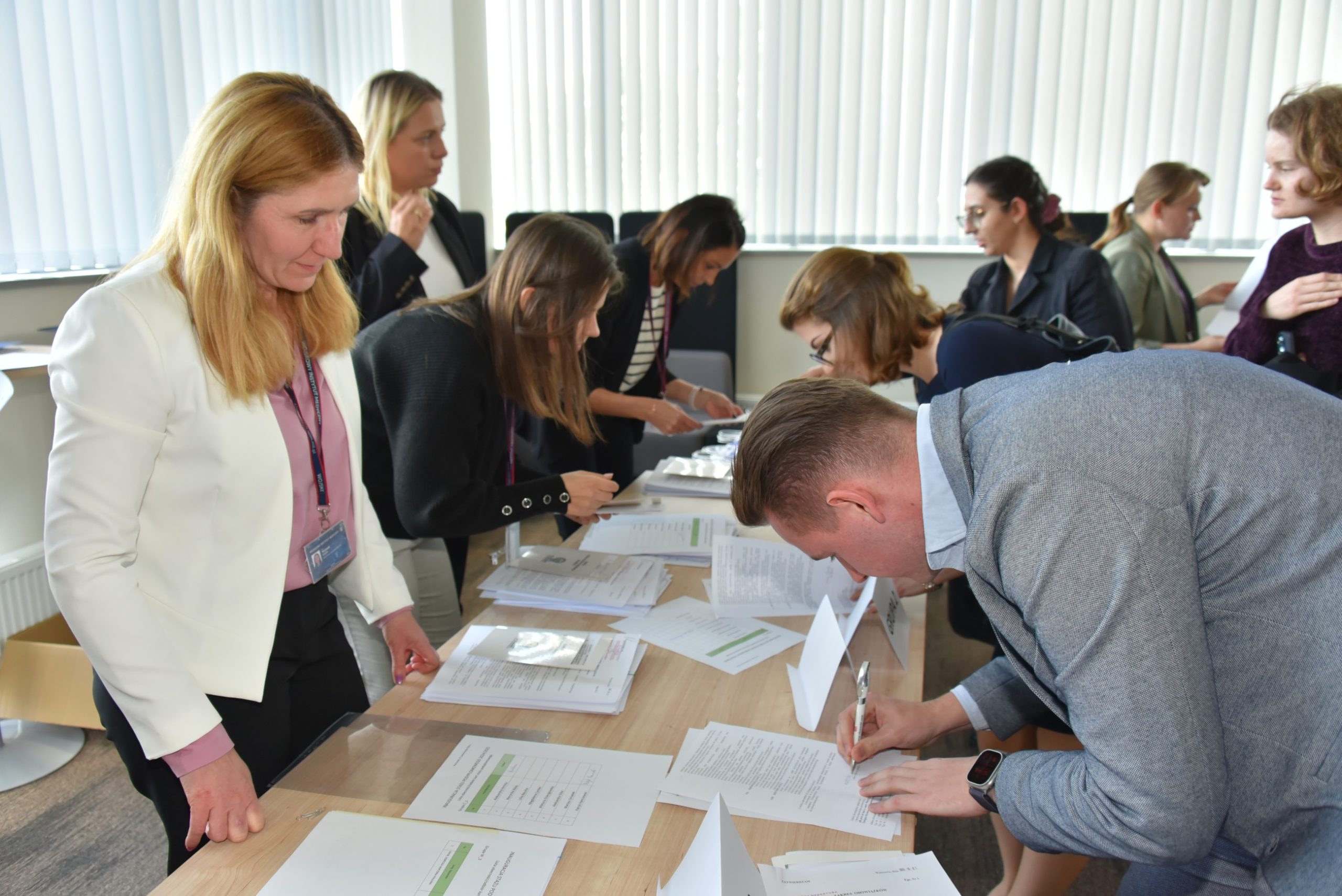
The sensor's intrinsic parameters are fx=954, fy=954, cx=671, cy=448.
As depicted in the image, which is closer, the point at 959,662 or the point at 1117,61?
the point at 959,662

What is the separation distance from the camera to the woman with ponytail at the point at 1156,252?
342cm

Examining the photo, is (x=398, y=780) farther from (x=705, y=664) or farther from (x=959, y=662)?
(x=959, y=662)

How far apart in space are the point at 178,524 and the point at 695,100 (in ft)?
13.5

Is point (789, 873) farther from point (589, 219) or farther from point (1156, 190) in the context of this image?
point (589, 219)

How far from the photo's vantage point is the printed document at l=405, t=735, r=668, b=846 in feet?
3.42

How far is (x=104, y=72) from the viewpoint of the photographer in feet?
9.53

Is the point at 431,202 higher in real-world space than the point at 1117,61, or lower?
lower

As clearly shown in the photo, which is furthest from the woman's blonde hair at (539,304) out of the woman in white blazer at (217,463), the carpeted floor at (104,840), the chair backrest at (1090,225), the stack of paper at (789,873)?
the chair backrest at (1090,225)

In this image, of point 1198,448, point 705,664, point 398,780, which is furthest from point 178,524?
point 1198,448

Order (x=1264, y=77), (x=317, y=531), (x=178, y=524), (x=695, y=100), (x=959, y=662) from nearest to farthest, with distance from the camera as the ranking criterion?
(x=178, y=524), (x=317, y=531), (x=959, y=662), (x=1264, y=77), (x=695, y=100)

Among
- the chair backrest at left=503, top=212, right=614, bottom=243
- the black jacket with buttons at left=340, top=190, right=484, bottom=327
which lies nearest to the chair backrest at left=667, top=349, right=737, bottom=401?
the chair backrest at left=503, top=212, right=614, bottom=243

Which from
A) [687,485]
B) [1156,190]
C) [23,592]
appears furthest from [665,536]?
[1156,190]

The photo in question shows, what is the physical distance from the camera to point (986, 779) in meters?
1.01

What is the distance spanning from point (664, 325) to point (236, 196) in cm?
181
